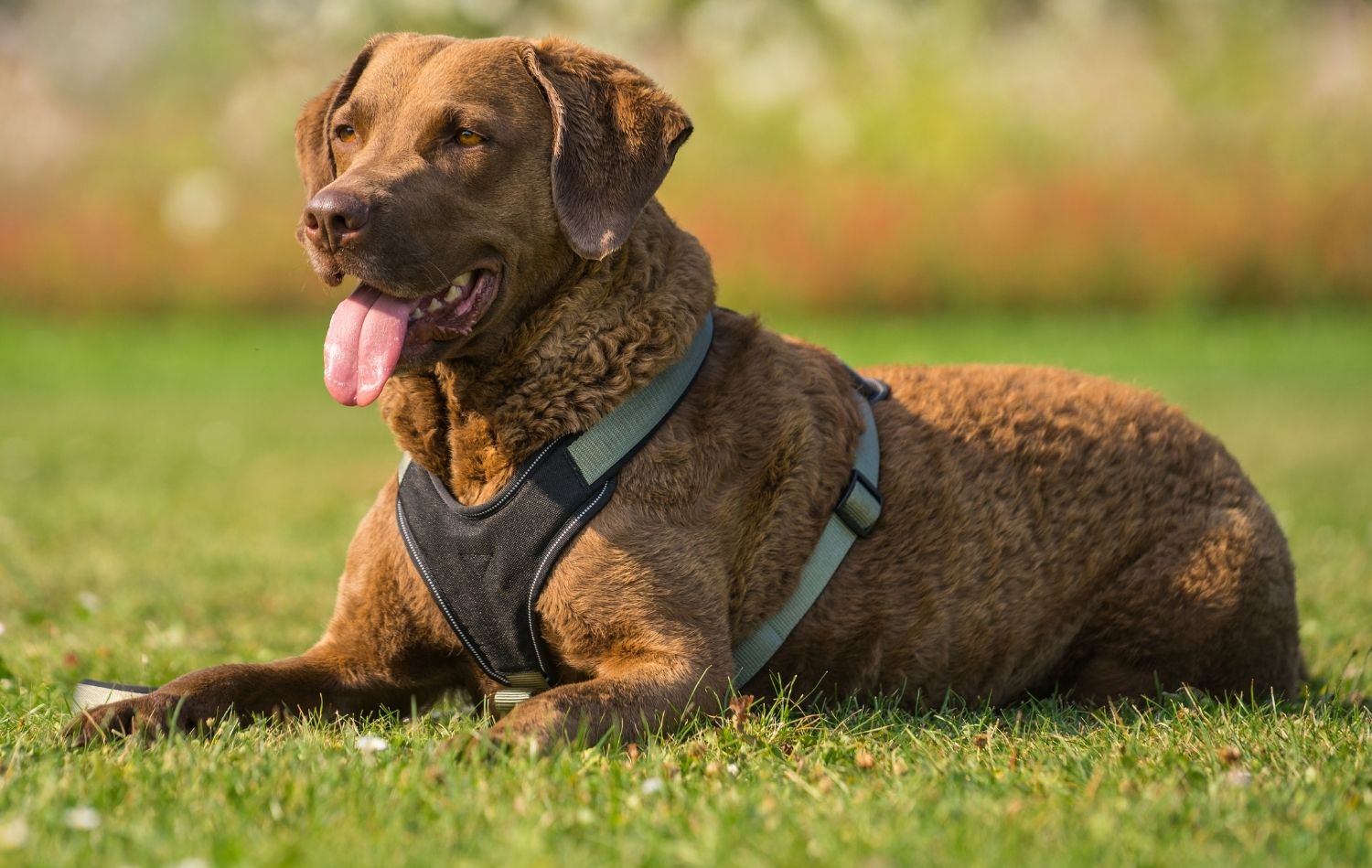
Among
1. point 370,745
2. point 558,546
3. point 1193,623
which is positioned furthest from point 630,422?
point 1193,623

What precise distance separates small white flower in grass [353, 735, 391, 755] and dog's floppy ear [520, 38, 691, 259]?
1.28 meters

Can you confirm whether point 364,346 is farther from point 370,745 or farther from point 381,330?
point 370,745

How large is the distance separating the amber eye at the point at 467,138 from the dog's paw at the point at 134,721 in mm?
1525

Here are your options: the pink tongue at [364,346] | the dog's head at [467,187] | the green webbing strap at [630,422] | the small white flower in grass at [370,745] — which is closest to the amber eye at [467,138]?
A: the dog's head at [467,187]

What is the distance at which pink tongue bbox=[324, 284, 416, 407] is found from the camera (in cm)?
361

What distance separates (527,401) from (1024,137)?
17.2m

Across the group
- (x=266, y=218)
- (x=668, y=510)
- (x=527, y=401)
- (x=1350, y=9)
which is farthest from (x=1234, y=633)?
(x=1350, y=9)

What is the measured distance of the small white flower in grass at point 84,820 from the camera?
274 cm

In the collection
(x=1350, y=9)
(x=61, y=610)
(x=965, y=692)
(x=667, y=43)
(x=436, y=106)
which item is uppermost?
(x=1350, y=9)

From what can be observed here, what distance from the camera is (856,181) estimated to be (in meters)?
19.6

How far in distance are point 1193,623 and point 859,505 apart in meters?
1.14

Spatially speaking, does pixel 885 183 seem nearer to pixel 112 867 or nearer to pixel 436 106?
pixel 436 106

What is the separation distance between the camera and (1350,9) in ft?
68.9

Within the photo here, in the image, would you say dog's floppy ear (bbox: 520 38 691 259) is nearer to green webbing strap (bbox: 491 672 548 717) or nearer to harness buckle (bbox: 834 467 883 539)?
harness buckle (bbox: 834 467 883 539)
